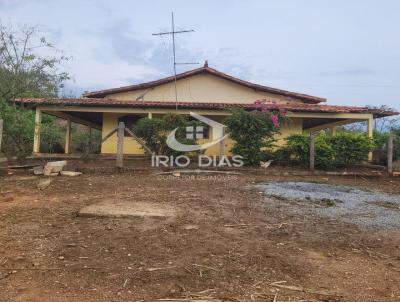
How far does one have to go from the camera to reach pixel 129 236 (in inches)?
197

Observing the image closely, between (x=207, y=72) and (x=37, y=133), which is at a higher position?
(x=207, y=72)

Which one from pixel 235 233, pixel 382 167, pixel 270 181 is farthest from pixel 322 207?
pixel 382 167

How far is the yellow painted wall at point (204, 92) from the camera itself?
1836cm

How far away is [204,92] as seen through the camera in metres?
18.5

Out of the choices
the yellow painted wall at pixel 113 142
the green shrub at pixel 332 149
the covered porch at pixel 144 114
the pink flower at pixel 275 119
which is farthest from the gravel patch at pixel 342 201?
the yellow painted wall at pixel 113 142

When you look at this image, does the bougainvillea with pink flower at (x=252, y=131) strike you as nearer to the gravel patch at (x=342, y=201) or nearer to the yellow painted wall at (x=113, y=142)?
the gravel patch at (x=342, y=201)

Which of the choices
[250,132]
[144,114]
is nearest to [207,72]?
[144,114]

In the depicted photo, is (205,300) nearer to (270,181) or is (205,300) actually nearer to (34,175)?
(270,181)

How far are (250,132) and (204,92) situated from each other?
20.9ft

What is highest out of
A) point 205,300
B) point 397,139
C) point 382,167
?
point 397,139

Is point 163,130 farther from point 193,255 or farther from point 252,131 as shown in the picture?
point 193,255

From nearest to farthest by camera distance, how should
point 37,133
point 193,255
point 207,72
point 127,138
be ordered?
point 193,255 → point 37,133 → point 127,138 → point 207,72

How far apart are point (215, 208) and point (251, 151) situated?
6026mm

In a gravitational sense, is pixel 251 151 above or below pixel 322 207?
above
